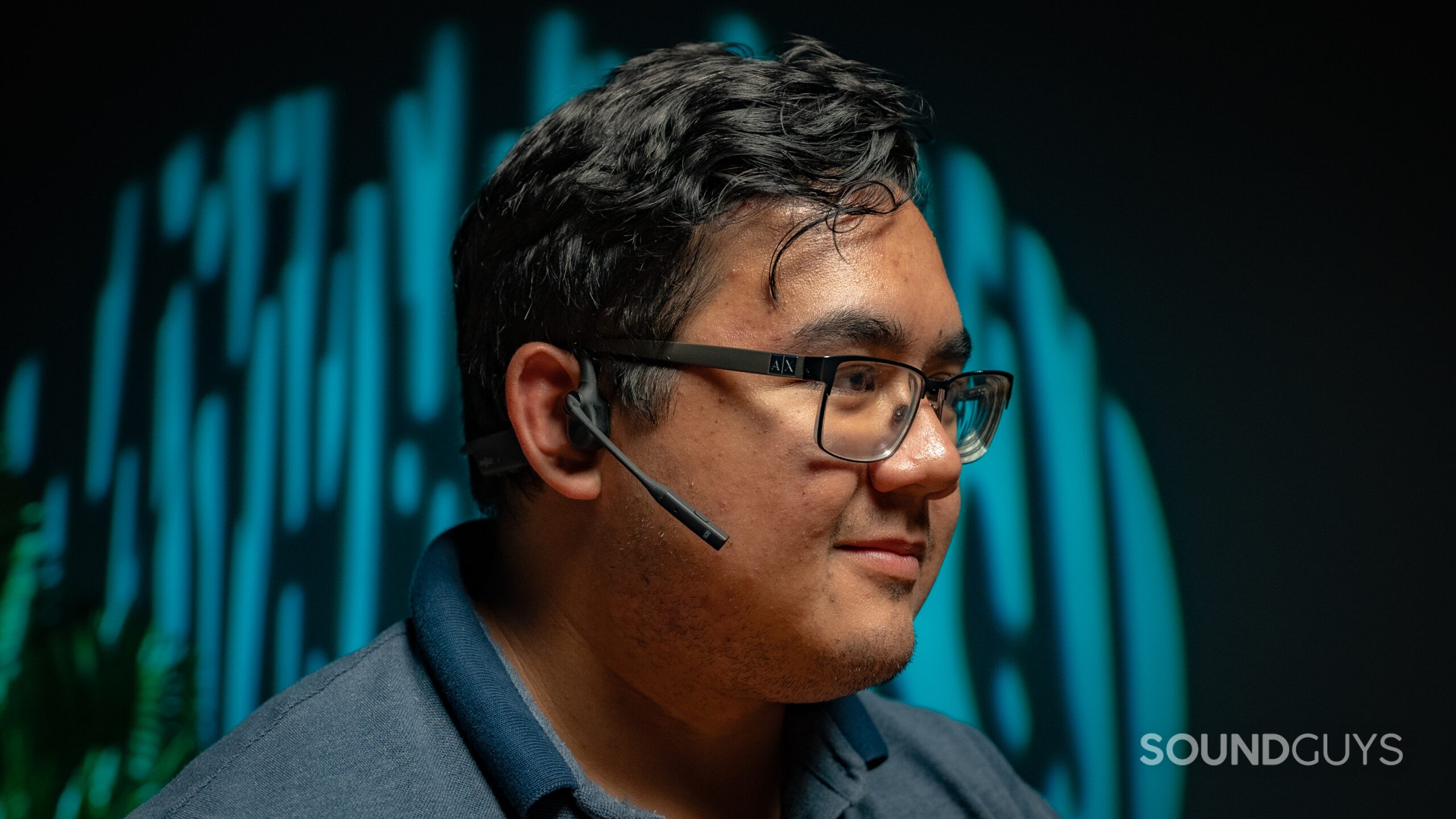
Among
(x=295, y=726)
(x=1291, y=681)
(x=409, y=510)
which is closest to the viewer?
(x=295, y=726)

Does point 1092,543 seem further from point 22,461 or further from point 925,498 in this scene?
point 22,461

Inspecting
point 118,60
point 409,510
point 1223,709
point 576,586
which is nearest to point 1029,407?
point 1223,709

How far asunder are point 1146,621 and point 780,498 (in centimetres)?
104

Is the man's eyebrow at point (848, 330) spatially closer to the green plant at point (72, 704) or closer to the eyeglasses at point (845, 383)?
the eyeglasses at point (845, 383)

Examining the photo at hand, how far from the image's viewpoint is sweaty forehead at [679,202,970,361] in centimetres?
113

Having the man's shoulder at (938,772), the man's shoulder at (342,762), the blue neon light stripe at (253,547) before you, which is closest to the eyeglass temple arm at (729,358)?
the man's shoulder at (342,762)

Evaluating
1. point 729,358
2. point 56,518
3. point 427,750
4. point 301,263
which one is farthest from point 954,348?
point 56,518

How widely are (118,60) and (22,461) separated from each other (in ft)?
2.59

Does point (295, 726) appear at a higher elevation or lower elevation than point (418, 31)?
lower

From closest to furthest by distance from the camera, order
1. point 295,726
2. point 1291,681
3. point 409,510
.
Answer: point 295,726, point 1291,681, point 409,510

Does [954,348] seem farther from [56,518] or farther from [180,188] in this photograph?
[56,518]

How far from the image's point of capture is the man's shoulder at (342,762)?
1076 millimetres

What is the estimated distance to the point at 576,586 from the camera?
123 cm

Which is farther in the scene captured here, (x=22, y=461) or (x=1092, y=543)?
(x=22, y=461)
